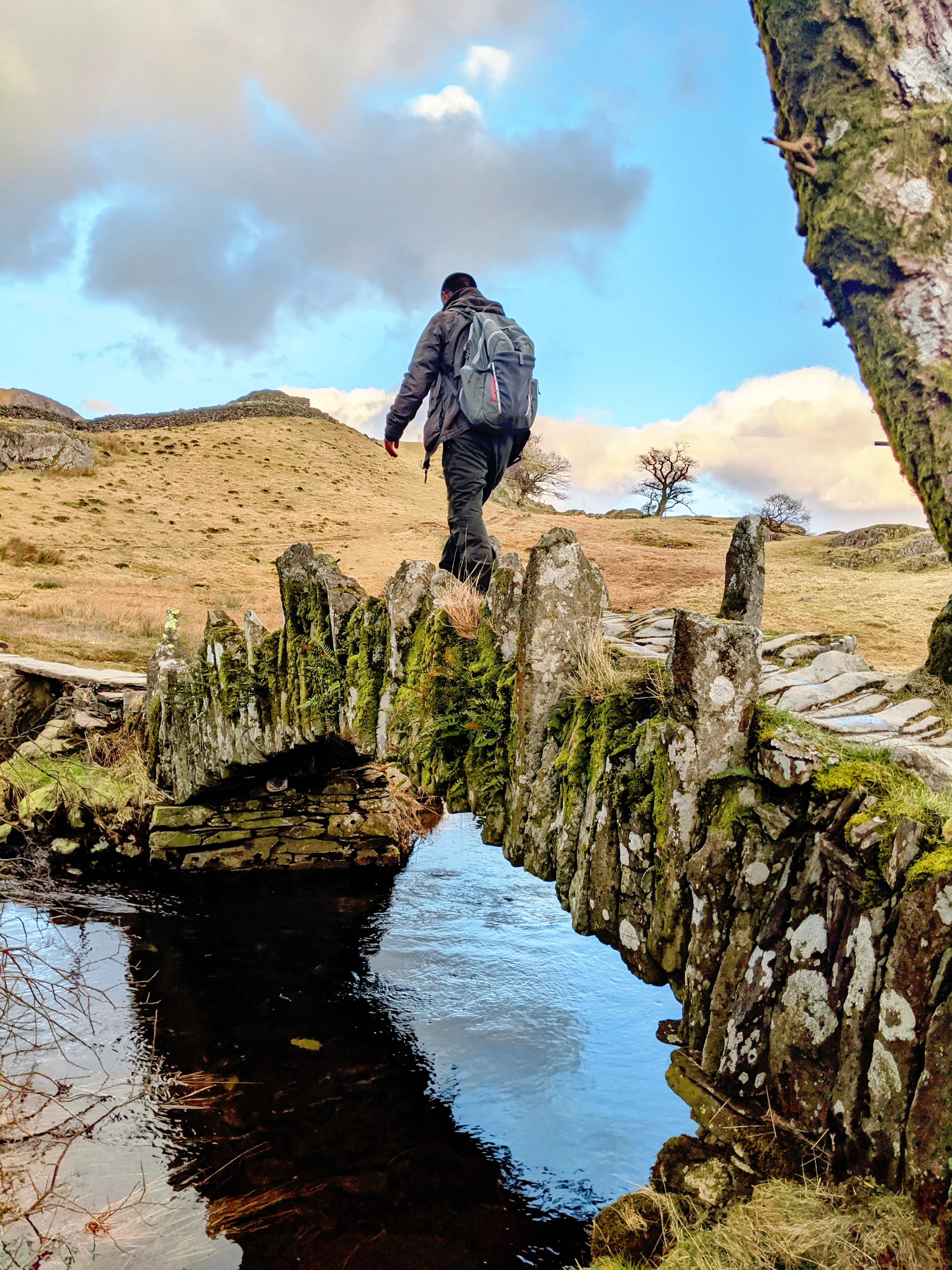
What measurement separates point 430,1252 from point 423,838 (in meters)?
7.60

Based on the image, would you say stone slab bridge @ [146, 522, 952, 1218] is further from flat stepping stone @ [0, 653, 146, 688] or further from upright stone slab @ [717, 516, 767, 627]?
flat stepping stone @ [0, 653, 146, 688]

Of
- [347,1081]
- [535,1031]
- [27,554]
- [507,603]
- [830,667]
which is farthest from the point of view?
[27,554]

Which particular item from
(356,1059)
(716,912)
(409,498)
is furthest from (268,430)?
(716,912)

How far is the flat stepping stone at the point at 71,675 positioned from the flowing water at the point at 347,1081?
2976 mm

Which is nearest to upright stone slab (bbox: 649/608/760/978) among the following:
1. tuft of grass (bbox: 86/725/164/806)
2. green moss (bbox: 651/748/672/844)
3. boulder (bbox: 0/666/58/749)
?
green moss (bbox: 651/748/672/844)

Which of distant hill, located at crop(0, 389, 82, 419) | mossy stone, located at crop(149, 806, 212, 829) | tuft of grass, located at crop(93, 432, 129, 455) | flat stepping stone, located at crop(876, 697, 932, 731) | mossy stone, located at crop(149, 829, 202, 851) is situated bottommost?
mossy stone, located at crop(149, 829, 202, 851)

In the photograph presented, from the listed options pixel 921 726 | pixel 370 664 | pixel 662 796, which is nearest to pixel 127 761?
pixel 370 664

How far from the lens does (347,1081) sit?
6.34m

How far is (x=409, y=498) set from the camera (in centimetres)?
3362

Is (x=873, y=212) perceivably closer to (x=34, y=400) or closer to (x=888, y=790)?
(x=888, y=790)

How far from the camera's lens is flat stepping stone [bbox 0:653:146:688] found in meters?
11.4

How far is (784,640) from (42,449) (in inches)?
1408

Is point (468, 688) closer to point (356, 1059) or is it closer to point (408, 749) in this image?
point (408, 749)

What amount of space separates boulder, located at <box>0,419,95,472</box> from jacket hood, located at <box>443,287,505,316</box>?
32.7 metres
